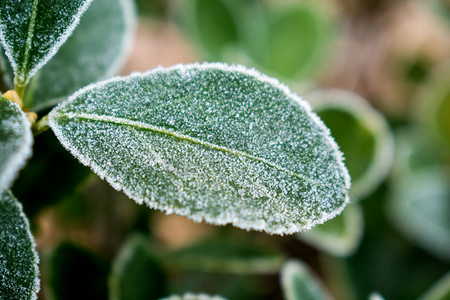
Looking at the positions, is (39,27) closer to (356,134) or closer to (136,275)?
(136,275)

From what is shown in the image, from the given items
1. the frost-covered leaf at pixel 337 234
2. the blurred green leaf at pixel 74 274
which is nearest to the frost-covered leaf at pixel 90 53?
the blurred green leaf at pixel 74 274

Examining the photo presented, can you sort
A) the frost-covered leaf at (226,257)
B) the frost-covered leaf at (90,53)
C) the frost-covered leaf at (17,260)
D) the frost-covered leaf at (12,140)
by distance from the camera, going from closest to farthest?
1. the frost-covered leaf at (12,140)
2. the frost-covered leaf at (17,260)
3. the frost-covered leaf at (90,53)
4. the frost-covered leaf at (226,257)

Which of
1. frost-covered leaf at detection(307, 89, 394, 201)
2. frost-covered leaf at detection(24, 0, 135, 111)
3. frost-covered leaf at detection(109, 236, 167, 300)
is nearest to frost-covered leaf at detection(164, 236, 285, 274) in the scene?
frost-covered leaf at detection(109, 236, 167, 300)

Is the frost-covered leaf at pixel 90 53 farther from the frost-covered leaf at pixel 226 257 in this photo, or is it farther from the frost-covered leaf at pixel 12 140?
the frost-covered leaf at pixel 226 257

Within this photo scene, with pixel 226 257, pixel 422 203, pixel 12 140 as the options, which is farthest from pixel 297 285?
pixel 422 203

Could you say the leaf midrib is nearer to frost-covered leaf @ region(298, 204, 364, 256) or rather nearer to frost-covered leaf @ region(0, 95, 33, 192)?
frost-covered leaf @ region(0, 95, 33, 192)

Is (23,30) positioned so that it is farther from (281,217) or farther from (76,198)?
(76,198)
